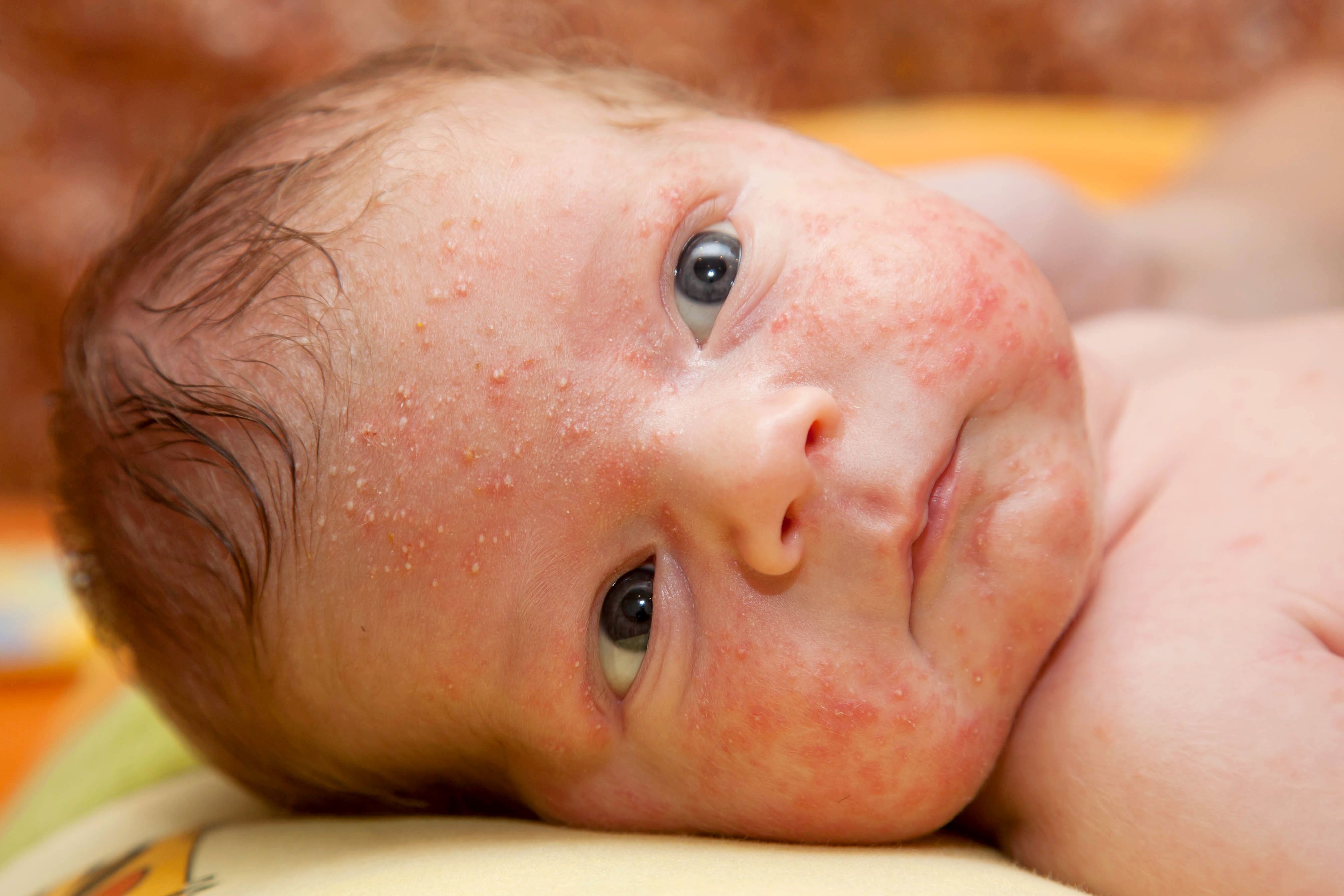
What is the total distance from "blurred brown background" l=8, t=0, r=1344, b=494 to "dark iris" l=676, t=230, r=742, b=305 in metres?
1.62

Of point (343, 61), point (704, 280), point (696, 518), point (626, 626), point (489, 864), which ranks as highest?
point (343, 61)

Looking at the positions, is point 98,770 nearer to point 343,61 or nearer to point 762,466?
point 762,466

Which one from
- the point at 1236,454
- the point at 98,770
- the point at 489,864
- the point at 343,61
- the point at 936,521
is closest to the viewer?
the point at 489,864

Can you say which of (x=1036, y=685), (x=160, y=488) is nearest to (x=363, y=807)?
(x=160, y=488)

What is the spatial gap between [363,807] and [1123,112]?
6.93ft

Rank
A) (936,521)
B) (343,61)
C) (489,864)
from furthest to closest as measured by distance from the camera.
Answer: (343,61)
(936,521)
(489,864)

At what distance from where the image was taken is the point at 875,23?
2.62 m

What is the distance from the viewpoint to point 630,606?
0.89 m

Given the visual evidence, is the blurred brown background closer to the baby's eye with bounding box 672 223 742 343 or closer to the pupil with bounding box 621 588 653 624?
the baby's eye with bounding box 672 223 742 343

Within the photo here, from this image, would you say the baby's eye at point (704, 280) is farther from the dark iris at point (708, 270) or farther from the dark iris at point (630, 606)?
the dark iris at point (630, 606)

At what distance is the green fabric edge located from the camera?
140 centimetres

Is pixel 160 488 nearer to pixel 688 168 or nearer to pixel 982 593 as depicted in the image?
pixel 688 168

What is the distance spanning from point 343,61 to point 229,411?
207 centimetres

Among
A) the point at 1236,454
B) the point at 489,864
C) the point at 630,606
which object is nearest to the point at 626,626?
the point at 630,606
